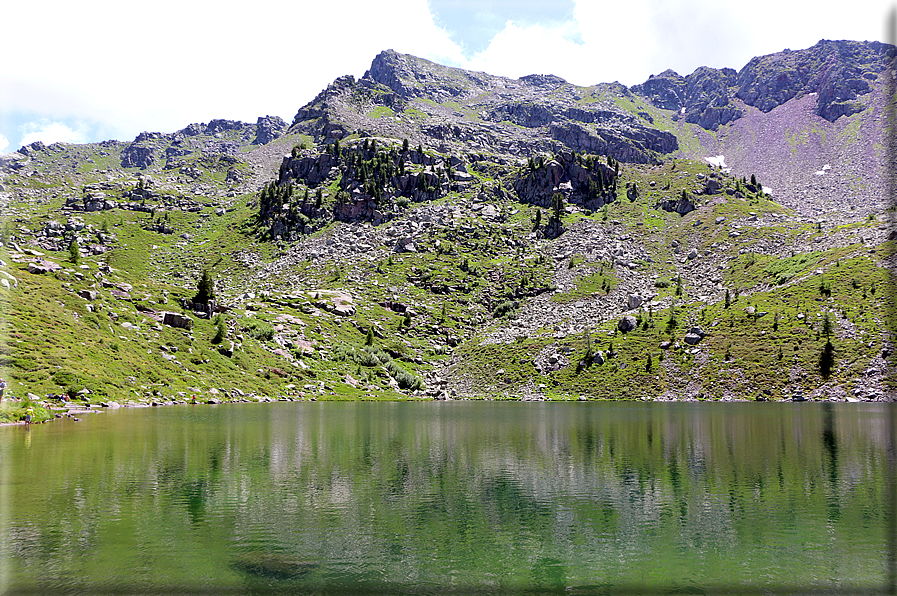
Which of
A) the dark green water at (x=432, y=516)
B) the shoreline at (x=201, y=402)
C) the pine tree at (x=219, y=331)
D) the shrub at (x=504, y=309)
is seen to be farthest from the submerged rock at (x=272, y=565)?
the shrub at (x=504, y=309)

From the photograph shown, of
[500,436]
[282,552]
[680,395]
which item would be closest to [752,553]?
[282,552]

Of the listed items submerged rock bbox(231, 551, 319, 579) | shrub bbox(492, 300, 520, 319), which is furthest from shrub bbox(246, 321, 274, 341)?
submerged rock bbox(231, 551, 319, 579)

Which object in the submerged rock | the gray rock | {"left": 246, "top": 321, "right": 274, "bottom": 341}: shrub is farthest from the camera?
the gray rock

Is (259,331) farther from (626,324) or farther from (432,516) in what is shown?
(432,516)

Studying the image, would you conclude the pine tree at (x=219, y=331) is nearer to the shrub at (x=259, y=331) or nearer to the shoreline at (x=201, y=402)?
the shrub at (x=259, y=331)

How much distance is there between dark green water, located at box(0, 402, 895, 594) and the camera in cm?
1784

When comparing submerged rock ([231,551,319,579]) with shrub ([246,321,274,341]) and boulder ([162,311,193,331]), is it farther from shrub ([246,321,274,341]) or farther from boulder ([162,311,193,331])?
shrub ([246,321,274,341])

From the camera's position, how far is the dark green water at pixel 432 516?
1784 centimetres

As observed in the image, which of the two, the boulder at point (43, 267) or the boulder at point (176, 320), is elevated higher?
the boulder at point (43, 267)

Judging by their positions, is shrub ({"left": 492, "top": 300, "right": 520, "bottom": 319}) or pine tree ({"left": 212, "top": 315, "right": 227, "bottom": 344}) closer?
pine tree ({"left": 212, "top": 315, "right": 227, "bottom": 344})

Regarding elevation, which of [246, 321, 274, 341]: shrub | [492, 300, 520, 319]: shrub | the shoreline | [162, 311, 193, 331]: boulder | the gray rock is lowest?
the shoreline

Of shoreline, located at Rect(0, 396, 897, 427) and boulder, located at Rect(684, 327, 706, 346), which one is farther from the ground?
boulder, located at Rect(684, 327, 706, 346)

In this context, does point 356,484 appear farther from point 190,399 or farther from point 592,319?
point 592,319

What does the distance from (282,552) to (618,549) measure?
13705mm
